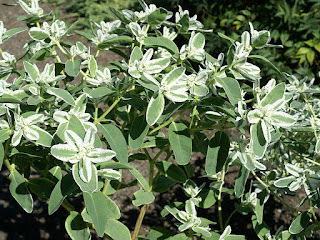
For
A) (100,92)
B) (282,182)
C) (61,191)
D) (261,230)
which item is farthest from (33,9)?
(261,230)

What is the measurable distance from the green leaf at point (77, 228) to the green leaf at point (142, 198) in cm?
19

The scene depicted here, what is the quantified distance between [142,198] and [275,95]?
1.99ft

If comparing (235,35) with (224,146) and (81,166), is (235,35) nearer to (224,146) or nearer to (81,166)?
(224,146)

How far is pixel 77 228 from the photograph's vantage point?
137cm

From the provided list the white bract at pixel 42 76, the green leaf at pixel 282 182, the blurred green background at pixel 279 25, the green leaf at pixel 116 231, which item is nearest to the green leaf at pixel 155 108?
the white bract at pixel 42 76

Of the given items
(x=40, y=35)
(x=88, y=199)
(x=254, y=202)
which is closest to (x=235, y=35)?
(x=254, y=202)

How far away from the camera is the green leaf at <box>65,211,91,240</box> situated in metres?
1.34

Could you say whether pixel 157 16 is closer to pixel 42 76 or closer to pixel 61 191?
pixel 42 76

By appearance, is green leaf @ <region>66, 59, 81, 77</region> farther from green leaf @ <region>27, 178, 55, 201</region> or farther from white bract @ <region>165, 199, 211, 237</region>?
white bract @ <region>165, 199, 211, 237</region>

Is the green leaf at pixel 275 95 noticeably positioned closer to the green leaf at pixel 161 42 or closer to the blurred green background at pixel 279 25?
the green leaf at pixel 161 42

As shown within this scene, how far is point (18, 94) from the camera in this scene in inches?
49.8

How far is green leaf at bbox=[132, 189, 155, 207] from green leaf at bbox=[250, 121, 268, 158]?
49 cm

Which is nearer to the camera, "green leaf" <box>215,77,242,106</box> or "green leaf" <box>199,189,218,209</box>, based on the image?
"green leaf" <box>215,77,242,106</box>

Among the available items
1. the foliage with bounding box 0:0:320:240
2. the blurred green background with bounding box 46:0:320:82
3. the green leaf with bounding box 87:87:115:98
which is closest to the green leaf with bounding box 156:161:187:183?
the foliage with bounding box 0:0:320:240
